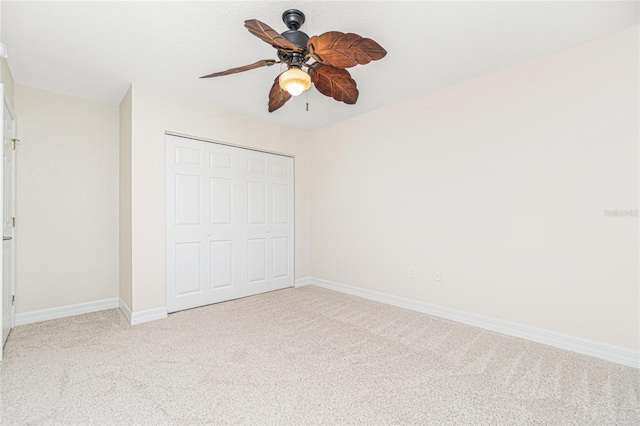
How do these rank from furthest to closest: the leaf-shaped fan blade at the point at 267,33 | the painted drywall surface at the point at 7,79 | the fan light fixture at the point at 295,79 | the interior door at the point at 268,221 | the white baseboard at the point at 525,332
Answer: the interior door at the point at 268,221, the painted drywall surface at the point at 7,79, the white baseboard at the point at 525,332, the fan light fixture at the point at 295,79, the leaf-shaped fan blade at the point at 267,33

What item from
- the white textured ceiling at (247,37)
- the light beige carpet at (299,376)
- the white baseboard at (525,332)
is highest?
the white textured ceiling at (247,37)

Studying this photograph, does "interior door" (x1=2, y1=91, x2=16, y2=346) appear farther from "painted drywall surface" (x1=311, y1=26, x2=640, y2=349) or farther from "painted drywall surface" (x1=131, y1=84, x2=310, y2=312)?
"painted drywall surface" (x1=311, y1=26, x2=640, y2=349)

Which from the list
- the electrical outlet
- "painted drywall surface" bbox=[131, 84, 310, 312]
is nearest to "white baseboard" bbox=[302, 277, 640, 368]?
the electrical outlet

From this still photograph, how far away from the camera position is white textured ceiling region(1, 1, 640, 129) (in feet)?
6.47

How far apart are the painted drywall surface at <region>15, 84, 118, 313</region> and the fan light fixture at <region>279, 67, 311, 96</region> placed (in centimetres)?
282

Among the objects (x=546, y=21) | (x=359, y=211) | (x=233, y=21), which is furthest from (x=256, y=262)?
(x=546, y=21)

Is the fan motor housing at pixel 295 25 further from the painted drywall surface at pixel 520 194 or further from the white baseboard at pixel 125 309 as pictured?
the white baseboard at pixel 125 309

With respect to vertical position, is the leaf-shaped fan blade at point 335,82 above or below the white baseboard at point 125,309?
above

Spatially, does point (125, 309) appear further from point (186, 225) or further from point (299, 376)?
point (299, 376)

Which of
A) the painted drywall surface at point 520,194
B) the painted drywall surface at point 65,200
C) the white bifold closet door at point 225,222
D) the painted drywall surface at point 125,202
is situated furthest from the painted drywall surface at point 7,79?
the painted drywall surface at point 520,194

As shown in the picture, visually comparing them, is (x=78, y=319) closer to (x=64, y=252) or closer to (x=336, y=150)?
(x=64, y=252)

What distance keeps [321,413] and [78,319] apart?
297 cm

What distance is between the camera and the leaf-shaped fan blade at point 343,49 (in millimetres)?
1669

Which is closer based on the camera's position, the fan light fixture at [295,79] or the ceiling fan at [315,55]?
the ceiling fan at [315,55]
